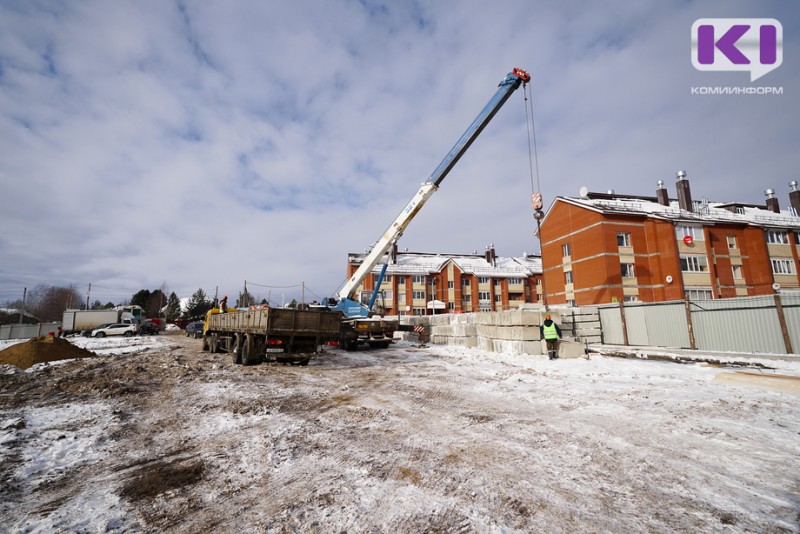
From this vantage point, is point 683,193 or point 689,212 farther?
point 683,193

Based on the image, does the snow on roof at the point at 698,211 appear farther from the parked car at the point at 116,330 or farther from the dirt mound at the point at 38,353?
the parked car at the point at 116,330

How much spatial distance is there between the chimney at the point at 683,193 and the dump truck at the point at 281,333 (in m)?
41.1

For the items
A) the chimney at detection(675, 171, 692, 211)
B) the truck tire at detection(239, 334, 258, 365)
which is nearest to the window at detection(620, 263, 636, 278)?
the chimney at detection(675, 171, 692, 211)

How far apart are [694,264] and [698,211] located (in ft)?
24.8

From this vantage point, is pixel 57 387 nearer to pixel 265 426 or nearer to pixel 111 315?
pixel 265 426

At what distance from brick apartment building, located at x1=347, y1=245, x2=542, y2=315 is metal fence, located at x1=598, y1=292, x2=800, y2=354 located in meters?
35.2

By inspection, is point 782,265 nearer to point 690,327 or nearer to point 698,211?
point 698,211

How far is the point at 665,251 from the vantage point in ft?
109

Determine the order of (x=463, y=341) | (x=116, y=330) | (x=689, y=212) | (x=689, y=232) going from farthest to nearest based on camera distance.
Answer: (x=689, y=212)
(x=689, y=232)
(x=116, y=330)
(x=463, y=341)

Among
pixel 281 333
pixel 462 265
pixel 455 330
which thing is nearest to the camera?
pixel 281 333

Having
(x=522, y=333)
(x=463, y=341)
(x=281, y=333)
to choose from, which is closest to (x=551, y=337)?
(x=522, y=333)

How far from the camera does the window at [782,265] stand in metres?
36.0

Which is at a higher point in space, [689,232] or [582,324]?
[689,232]

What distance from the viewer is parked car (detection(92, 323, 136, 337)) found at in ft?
103
